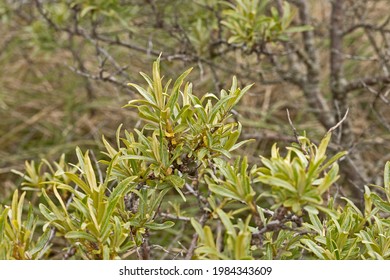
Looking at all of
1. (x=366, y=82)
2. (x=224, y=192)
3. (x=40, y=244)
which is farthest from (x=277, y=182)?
(x=366, y=82)

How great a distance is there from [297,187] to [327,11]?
3.58 meters

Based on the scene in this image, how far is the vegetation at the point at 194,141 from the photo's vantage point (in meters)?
1.17

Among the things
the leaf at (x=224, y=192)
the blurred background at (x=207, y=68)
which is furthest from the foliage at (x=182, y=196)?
the blurred background at (x=207, y=68)

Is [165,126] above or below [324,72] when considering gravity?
above


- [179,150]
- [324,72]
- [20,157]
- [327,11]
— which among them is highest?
[179,150]

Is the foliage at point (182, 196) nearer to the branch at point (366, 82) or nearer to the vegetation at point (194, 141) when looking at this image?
the vegetation at point (194, 141)

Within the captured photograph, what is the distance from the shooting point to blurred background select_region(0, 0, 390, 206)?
231 centimetres

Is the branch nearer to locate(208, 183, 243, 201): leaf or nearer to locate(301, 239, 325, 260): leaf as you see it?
locate(301, 239, 325, 260): leaf

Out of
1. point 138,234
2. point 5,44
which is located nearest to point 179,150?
point 138,234

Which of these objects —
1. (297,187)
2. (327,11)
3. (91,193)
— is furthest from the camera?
(327,11)

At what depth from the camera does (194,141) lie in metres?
1.28

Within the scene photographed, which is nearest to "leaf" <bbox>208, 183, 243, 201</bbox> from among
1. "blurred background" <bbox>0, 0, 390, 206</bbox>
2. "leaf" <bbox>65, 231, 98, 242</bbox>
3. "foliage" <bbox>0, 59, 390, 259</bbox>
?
"foliage" <bbox>0, 59, 390, 259</bbox>

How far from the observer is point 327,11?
4.38 meters

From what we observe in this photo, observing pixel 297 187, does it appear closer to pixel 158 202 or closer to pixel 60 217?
pixel 158 202
